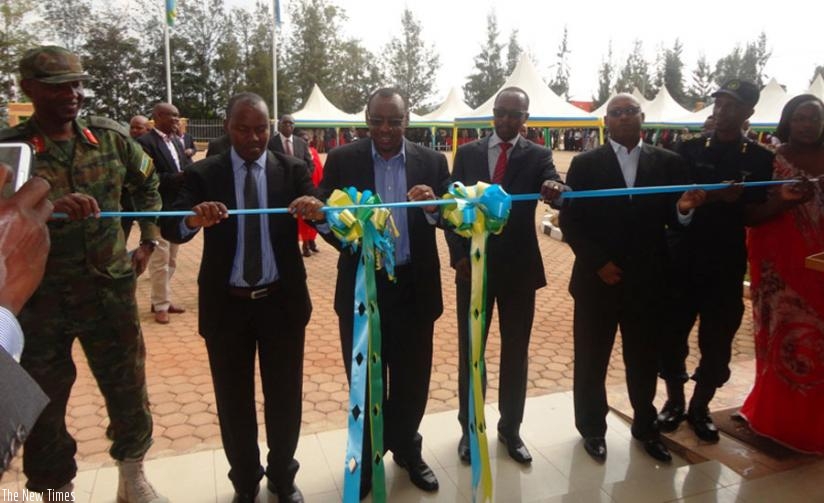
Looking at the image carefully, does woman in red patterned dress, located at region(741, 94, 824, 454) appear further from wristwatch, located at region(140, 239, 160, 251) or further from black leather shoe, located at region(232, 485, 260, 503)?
wristwatch, located at region(140, 239, 160, 251)

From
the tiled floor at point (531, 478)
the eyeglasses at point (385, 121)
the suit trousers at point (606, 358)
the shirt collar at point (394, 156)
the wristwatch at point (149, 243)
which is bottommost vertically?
the tiled floor at point (531, 478)

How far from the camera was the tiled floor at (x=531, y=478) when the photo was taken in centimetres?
285

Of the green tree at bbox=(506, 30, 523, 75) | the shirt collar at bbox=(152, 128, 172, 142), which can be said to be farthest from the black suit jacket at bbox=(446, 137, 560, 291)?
the green tree at bbox=(506, 30, 523, 75)

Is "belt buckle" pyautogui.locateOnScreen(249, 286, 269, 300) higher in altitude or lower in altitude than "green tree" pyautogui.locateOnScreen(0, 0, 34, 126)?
lower

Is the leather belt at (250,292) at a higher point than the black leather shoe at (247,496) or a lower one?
higher

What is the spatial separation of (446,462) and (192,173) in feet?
6.69

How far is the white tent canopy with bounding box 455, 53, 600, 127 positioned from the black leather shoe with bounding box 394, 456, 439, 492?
1514 centimetres

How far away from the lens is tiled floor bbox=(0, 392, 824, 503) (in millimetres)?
2850

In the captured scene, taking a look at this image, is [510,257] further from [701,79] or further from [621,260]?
[701,79]

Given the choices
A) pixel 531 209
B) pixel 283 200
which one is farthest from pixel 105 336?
A: pixel 531 209

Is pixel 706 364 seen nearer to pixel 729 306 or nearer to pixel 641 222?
pixel 729 306

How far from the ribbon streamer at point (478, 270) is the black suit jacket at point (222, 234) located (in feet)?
2.53

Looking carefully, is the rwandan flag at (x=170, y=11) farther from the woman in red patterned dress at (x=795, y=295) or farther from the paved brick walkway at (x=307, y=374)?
the woman in red patterned dress at (x=795, y=295)

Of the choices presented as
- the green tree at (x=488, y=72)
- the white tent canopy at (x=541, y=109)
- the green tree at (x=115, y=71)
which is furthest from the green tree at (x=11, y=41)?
the green tree at (x=488, y=72)
